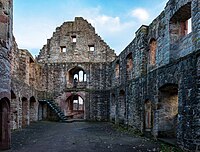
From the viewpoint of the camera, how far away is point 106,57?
82.7 ft

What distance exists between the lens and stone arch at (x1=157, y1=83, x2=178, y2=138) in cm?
1024

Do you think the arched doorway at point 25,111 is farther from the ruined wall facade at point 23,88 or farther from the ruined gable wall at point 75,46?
the ruined gable wall at point 75,46

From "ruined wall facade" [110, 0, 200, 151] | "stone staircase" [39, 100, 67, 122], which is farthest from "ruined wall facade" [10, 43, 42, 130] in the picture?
"ruined wall facade" [110, 0, 200, 151]

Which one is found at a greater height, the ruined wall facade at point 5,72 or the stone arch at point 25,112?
the ruined wall facade at point 5,72

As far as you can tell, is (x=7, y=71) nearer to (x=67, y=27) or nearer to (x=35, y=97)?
(x=35, y=97)

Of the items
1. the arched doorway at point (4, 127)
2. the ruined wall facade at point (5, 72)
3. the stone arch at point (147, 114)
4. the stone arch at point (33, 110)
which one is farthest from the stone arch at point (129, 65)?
the arched doorway at point (4, 127)

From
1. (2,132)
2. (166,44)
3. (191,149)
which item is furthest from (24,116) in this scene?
(191,149)

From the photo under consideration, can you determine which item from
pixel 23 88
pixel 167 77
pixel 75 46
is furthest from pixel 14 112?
pixel 75 46

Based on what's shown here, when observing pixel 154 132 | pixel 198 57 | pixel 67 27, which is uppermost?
pixel 67 27

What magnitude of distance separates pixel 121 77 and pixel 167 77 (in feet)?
26.5

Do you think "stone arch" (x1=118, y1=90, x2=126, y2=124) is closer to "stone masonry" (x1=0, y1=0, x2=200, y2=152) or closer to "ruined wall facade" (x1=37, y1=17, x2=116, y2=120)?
"stone masonry" (x1=0, y1=0, x2=200, y2=152)

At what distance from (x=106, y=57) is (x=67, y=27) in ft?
17.3

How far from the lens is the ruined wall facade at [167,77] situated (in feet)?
25.0

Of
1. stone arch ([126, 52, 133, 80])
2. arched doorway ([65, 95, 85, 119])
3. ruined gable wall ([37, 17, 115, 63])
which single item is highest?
ruined gable wall ([37, 17, 115, 63])
